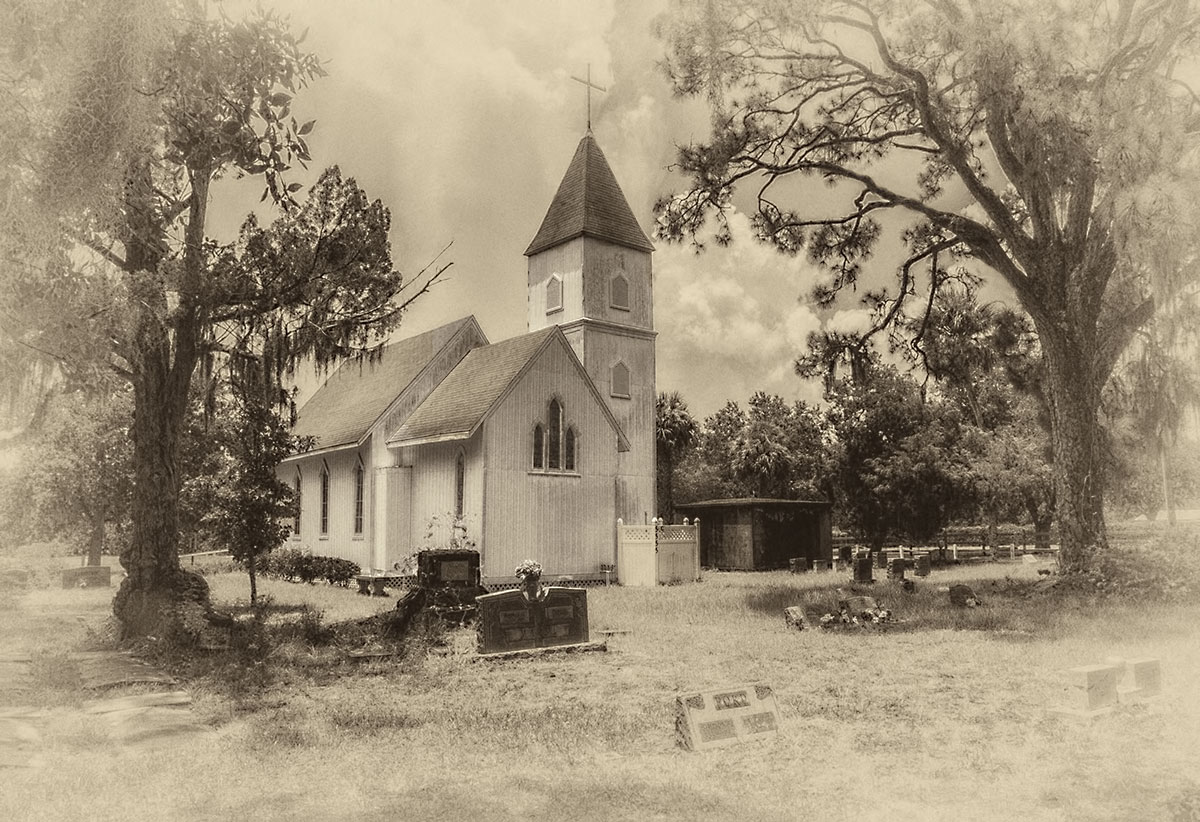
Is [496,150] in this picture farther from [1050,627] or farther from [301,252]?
[1050,627]

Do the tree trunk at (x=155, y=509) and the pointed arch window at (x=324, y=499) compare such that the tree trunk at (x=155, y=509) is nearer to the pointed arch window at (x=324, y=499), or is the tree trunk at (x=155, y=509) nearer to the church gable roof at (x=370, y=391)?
the church gable roof at (x=370, y=391)

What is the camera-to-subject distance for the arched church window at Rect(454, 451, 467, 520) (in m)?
21.6

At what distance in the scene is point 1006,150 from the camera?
1488 centimetres

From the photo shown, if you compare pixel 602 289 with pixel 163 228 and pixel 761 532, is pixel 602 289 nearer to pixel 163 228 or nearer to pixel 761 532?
pixel 761 532

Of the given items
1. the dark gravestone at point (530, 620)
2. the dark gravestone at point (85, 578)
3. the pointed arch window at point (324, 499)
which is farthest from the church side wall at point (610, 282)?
the dark gravestone at point (530, 620)

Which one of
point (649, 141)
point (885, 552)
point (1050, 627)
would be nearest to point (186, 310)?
point (649, 141)

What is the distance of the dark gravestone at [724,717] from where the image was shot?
6.39m

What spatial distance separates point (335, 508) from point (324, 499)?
116 centimetres

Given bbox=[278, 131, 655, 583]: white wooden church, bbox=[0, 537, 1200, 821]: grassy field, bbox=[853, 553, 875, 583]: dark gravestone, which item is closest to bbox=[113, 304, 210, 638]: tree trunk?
bbox=[0, 537, 1200, 821]: grassy field

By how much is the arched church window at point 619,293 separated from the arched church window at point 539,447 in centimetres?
758

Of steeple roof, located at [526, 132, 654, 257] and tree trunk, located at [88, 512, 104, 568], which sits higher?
steeple roof, located at [526, 132, 654, 257]

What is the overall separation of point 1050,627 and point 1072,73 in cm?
816

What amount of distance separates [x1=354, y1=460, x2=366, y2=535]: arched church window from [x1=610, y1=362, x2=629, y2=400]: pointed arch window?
8.11 meters

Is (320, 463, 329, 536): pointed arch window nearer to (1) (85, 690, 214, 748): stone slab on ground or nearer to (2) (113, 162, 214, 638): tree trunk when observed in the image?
(2) (113, 162, 214, 638): tree trunk
